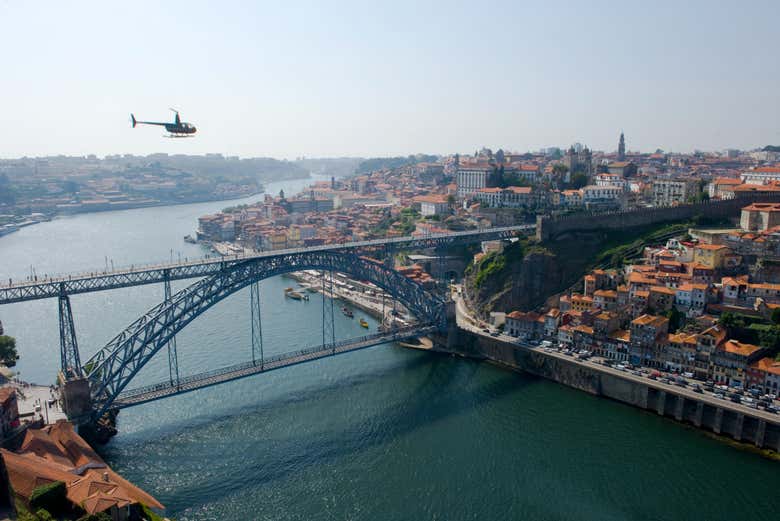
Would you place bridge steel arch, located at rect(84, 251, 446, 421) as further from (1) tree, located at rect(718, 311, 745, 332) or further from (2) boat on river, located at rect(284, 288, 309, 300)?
(1) tree, located at rect(718, 311, 745, 332)

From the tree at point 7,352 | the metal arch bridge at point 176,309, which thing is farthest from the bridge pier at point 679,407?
the tree at point 7,352

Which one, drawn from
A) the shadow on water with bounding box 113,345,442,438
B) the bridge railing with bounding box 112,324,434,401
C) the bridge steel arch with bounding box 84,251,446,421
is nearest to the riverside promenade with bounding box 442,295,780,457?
the shadow on water with bounding box 113,345,442,438

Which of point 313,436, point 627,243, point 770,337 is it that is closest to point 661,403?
point 770,337

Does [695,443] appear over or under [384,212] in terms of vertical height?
under

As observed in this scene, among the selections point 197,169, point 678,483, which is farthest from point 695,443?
point 197,169

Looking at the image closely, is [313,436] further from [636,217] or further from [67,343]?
[636,217]

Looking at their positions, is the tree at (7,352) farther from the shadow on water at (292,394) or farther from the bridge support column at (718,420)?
the bridge support column at (718,420)

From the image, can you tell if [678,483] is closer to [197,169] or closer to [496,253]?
[496,253]
